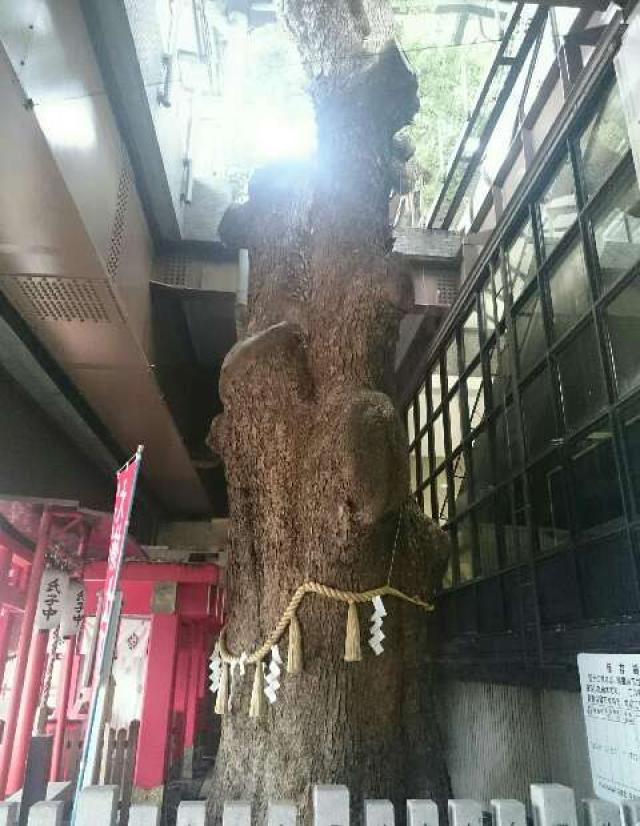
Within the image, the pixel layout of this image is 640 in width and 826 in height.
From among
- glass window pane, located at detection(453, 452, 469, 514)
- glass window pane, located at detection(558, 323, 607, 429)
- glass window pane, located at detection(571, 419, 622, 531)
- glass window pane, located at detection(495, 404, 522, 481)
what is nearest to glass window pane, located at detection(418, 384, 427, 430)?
glass window pane, located at detection(453, 452, 469, 514)

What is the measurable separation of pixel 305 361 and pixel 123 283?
200 cm

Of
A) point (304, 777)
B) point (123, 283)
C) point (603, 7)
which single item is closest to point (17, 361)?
point (123, 283)

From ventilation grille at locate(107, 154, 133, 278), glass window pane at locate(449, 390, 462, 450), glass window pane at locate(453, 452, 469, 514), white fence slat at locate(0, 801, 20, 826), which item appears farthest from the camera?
glass window pane at locate(449, 390, 462, 450)

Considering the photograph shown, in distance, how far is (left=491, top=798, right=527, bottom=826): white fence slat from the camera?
155 cm

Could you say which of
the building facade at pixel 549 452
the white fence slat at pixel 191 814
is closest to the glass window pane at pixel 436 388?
the building facade at pixel 549 452

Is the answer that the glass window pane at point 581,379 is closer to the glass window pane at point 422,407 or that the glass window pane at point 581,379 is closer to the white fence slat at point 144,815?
the white fence slat at point 144,815

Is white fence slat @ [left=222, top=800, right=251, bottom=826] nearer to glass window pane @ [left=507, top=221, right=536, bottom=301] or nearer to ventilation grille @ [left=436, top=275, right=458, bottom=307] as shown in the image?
glass window pane @ [left=507, top=221, right=536, bottom=301]

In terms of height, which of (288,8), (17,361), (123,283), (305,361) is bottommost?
(305,361)

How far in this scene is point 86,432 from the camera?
21.0ft

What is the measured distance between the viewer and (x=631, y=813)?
1537 mm

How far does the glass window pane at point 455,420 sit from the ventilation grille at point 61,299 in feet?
9.32

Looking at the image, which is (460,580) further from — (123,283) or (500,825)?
(123,283)

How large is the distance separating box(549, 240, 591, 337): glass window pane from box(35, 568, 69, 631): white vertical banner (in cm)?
457

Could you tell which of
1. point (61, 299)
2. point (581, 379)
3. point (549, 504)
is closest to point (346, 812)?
point (549, 504)
